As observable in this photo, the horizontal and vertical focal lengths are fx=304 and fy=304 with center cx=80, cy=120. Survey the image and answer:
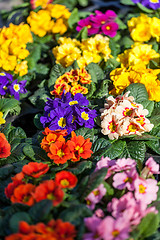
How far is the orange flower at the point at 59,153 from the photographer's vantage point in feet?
6.05

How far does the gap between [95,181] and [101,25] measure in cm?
224

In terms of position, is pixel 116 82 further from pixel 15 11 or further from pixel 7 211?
pixel 15 11

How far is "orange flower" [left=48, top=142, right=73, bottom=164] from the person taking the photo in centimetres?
185

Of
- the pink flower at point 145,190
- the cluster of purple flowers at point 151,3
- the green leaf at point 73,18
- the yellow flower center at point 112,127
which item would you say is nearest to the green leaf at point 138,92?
the yellow flower center at point 112,127

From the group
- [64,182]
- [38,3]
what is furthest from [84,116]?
[38,3]

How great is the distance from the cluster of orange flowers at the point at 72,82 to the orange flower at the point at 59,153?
27.2 inches

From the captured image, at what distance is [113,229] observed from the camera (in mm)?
1380

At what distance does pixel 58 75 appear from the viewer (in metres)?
2.77

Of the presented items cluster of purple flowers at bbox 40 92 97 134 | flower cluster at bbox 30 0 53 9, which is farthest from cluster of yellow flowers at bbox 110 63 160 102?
flower cluster at bbox 30 0 53 9

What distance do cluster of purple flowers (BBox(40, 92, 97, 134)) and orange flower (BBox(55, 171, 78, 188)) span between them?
0.61 meters

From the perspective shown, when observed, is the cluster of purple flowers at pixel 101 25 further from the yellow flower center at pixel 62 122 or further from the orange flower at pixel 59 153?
the orange flower at pixel 59 153

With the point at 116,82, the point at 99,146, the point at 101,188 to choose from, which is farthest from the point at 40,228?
the point at 116,82

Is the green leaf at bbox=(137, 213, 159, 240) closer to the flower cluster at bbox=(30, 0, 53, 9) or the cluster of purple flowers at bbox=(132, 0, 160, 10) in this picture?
the cluster of purple flowers at bbox=(132, 0, 160, 10)

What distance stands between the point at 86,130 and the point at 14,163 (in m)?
0.55
